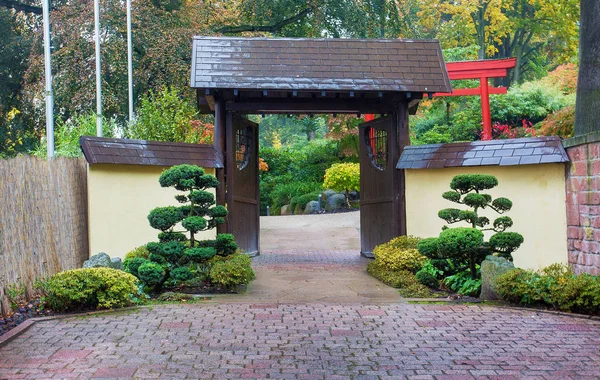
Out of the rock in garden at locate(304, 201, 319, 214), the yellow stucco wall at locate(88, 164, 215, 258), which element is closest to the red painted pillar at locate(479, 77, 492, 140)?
the rock in garden at locate(304, 201, 319, 214)

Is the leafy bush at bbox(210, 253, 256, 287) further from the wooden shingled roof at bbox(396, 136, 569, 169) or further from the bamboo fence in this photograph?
the wooden shingled roof at bbox(396, 136, 569, 169)

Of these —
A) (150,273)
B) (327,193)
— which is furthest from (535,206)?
(327,193)

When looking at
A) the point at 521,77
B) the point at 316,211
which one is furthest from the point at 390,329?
the point at 521,77

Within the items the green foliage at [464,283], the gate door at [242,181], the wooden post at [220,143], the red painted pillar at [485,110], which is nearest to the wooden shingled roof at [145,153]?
the wooden post at [220,143]

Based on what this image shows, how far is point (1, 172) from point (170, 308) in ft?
7.60

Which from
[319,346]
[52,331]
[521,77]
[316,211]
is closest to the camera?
[319,346]

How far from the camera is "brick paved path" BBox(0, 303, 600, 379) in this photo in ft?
16.1

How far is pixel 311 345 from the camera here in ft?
→ 18.8

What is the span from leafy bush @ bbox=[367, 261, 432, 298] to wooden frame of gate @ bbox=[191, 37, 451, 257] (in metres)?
1.52

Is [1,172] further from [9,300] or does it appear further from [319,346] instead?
[319,346]

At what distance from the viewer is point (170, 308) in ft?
24.4

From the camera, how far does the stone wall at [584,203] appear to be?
8.12 meters

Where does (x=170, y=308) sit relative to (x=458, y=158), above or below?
below

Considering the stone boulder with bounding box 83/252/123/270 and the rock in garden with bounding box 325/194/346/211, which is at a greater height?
the rock in garden with bounding box 325/194/346/211
